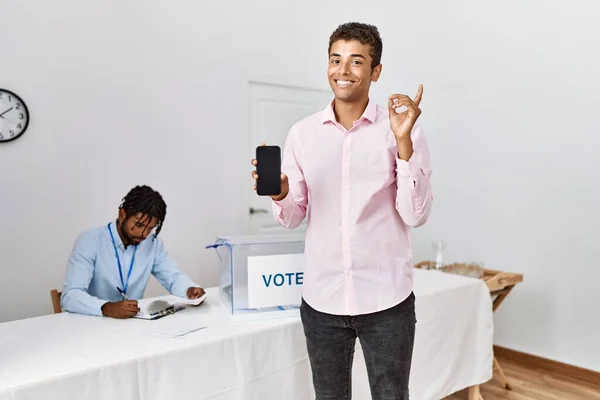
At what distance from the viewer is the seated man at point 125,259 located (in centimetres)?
202

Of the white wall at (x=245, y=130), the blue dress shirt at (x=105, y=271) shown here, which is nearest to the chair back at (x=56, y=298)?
the blue dress shirt at (x=105, y=271)

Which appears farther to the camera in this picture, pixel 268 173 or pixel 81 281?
pixel 81 281

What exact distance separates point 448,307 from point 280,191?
4.41 feet

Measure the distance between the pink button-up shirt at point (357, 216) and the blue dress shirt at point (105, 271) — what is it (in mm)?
967

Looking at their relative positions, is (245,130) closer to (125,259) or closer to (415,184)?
(125,259)

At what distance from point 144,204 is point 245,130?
1710 mm

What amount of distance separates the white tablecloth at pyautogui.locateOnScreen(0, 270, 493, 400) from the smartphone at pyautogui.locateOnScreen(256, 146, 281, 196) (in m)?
0.58

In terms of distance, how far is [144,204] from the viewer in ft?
6.70

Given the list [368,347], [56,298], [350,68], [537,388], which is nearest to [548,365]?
[537,388]

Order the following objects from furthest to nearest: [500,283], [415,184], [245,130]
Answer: [245,130], [500,283], [415,184]

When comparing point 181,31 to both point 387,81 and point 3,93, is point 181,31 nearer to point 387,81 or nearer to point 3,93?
point 3,93

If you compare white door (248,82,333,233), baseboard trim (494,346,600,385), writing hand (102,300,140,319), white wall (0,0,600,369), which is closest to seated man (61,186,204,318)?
writing hand (102,300,140,319)

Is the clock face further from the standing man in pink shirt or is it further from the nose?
the nose

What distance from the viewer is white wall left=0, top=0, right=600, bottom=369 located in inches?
111
